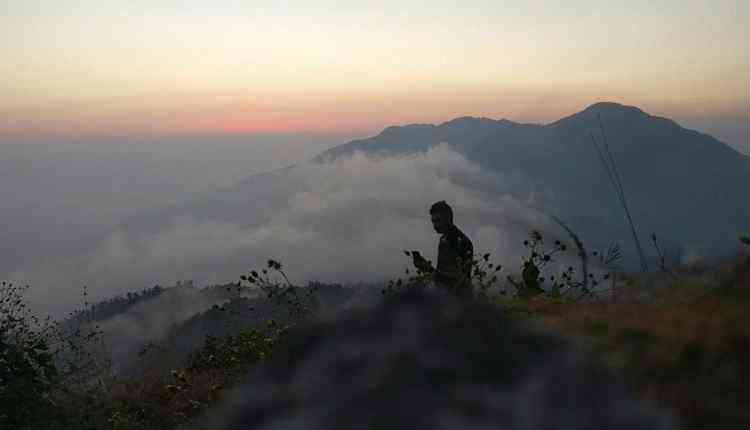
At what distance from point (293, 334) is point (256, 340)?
7468mm

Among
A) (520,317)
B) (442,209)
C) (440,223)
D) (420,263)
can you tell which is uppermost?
(520,317)

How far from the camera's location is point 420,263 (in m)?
9.73

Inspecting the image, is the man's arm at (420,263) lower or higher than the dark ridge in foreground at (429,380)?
lower

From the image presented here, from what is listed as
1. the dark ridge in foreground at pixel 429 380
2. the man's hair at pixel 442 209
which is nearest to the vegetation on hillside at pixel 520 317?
the dark ridge in foreground at pixel 429 380

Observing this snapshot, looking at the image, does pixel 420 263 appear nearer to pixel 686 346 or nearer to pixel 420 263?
pixel 420 263

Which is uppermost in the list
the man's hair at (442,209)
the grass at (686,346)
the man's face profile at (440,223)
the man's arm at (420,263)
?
the grass at (686,346)

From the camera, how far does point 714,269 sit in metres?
4.16

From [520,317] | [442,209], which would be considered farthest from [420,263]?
[520,317]

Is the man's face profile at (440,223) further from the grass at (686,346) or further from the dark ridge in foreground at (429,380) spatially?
the dark ridge in foreground at (429,380)

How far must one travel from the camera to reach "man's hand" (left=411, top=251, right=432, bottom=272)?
31.6 ft

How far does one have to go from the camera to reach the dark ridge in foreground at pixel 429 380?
2.14m

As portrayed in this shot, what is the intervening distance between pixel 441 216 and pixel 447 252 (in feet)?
2.13

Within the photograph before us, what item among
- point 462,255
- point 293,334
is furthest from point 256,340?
point 293,334

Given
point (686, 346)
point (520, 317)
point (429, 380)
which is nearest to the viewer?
point (429, 380)
